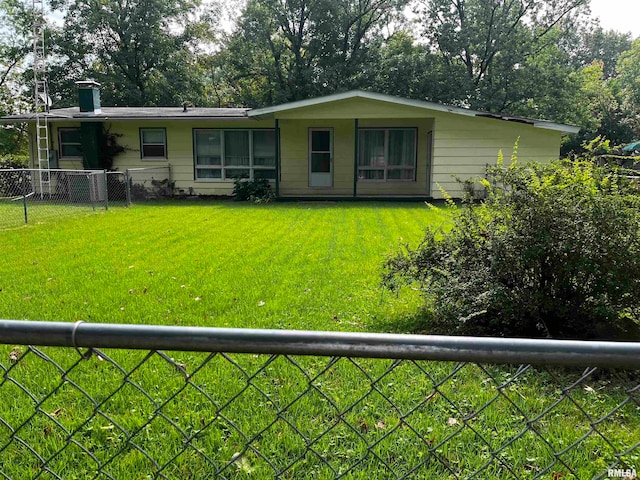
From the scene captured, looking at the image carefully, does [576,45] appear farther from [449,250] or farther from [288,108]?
[449,250]

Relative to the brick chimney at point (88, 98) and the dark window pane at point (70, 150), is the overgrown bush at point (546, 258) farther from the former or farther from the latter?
the brick chimney at point (88, 98)

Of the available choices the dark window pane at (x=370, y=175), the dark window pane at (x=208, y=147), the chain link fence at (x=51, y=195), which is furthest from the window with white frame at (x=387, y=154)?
the chain link fence at (x=51, y=195)

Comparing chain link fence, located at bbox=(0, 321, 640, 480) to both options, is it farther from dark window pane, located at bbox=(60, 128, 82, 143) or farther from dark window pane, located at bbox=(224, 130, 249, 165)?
dark window pane, located at bbox=(60, 128, 82, 143)

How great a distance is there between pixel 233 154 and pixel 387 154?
221 inches

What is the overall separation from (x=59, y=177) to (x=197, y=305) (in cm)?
1396

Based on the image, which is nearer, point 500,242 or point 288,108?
point 500,242

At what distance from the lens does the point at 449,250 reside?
168 inches

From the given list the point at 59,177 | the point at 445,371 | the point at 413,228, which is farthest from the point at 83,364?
the point at 59,177

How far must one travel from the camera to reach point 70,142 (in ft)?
58.7

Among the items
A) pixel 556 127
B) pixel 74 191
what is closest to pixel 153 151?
pixel 74 191

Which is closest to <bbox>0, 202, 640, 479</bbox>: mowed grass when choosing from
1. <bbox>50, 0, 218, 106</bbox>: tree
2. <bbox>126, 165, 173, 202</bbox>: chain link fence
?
<bbox>126, 165, 173, 202</bbox>: chain link fence

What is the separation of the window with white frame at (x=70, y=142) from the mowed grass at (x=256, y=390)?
33.6ft

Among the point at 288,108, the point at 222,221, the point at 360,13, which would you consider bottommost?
the point at 222,221

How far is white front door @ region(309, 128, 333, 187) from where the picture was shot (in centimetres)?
1770
